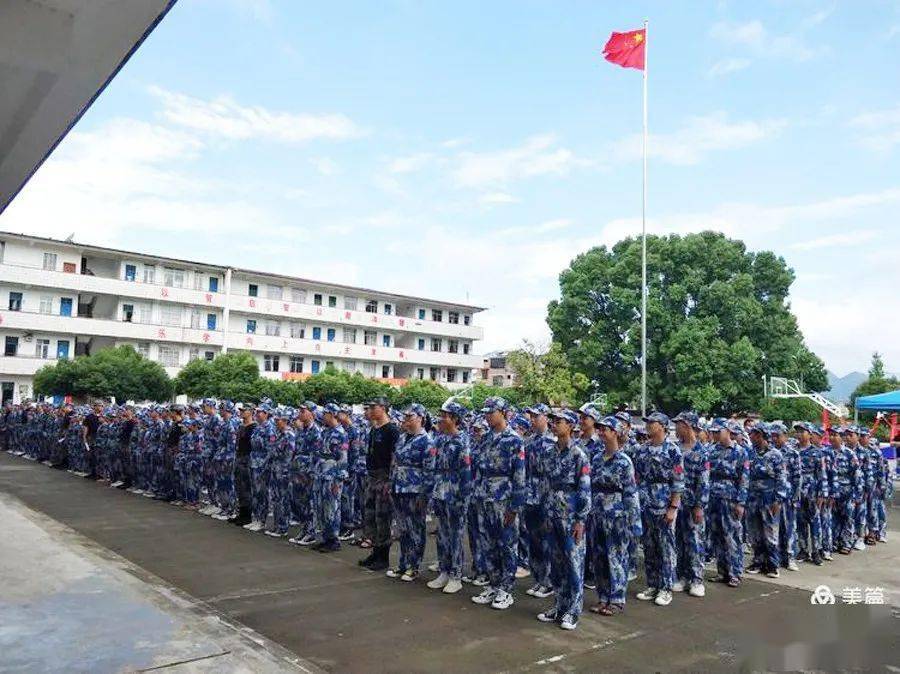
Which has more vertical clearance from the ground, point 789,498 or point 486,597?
point 789,498

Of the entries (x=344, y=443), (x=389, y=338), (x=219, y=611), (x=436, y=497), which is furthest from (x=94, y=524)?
(x=389, y=338)

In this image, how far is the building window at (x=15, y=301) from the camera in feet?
→ 123

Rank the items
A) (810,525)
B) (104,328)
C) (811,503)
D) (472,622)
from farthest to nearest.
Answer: (104,328)
(810,525)
(811,503)
(472,622)

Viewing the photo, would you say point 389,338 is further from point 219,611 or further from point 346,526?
point 219,611

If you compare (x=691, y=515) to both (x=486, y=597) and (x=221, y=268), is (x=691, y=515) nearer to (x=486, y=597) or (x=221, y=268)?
(x=486, y=597)

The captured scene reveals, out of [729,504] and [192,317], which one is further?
[192,317]

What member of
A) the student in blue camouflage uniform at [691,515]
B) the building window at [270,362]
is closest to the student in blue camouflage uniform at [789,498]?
the student in blue camouflage uniform at [691,515]

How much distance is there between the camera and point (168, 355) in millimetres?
42531

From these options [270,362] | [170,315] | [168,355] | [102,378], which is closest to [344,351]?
[270,362]

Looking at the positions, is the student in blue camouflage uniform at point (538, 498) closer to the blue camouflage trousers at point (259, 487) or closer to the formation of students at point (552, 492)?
the formation of students at point (552, 492)

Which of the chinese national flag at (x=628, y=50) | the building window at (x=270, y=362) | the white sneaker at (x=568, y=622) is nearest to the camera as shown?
the white sneaker at (x=568, y=622)

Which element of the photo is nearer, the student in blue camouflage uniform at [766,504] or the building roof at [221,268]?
the student in blue camouflage uniform at [766,504]

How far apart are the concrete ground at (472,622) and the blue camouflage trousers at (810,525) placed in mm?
321

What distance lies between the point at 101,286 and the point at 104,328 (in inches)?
95.8
